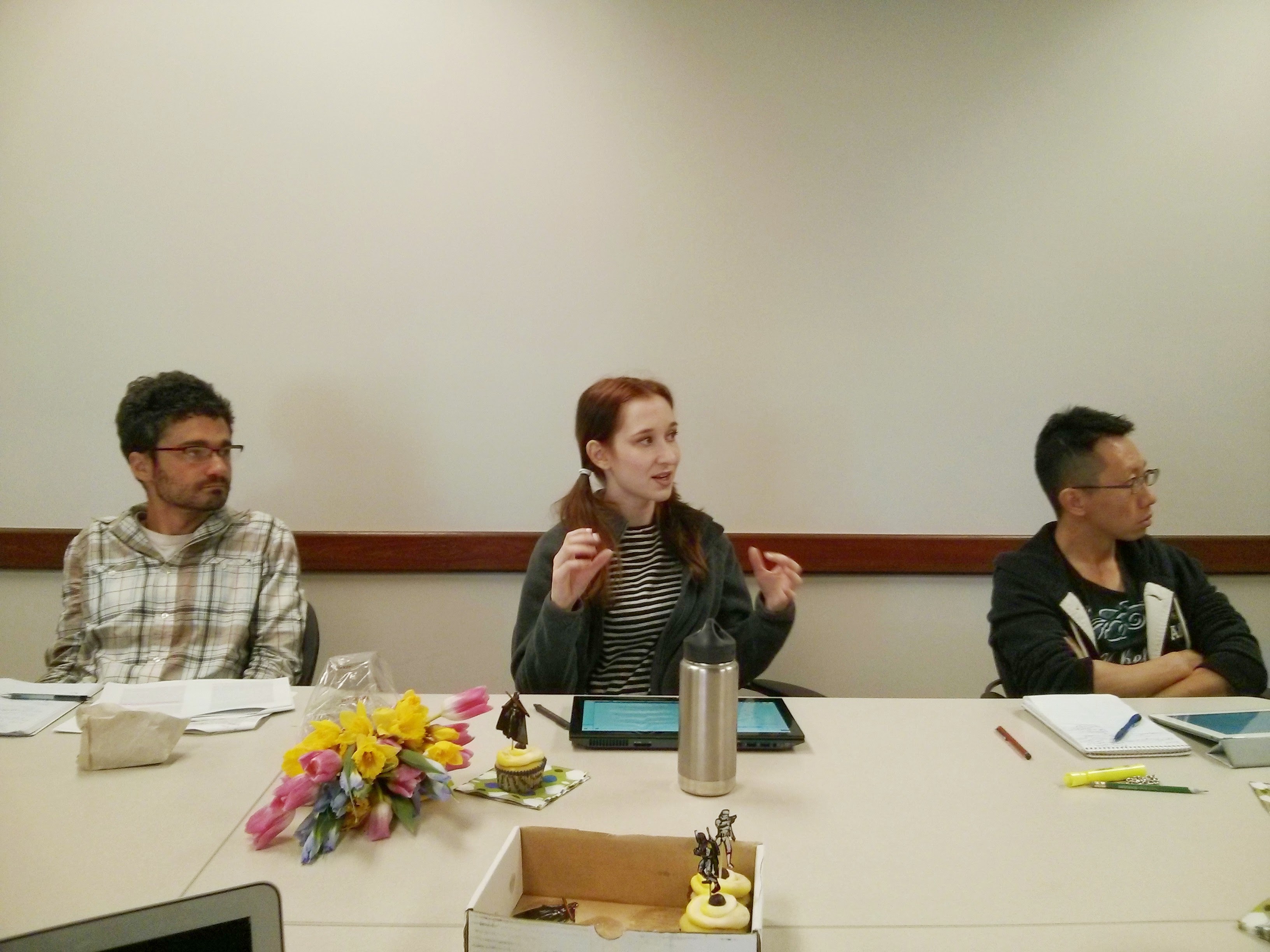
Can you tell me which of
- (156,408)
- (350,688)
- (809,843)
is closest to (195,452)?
(156,408)

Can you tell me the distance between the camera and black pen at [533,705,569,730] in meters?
1.51

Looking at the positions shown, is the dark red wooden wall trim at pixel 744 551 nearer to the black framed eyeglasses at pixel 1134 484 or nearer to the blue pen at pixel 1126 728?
the black framed eyeglasses at pixel 1134 484

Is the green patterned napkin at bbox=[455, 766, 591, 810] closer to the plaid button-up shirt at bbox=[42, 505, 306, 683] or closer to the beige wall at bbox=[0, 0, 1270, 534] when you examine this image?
the plaid button-up shirt at bbox=[42, 505, 306, 683]

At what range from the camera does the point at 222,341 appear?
2.46m

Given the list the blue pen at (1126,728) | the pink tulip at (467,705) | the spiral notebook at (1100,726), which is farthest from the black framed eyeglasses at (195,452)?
the blue pen at (1126,728)

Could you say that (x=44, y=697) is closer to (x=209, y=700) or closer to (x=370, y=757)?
(x=209, y=700)

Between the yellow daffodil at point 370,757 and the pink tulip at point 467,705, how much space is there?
16cm

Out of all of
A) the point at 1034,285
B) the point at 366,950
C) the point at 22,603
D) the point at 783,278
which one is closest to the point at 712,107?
the point at 783,278

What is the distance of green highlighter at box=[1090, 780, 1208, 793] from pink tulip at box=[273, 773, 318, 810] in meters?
1.13

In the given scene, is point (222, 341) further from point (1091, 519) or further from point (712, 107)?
point (1091, 519)

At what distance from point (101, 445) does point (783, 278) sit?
2061 millimetres

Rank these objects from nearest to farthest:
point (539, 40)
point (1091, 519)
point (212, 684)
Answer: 1. point (212, 684)
2. point (1091, 519)
3. point (539, 40)

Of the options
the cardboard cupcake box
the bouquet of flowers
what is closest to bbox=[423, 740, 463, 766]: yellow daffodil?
the bouquet of flowers

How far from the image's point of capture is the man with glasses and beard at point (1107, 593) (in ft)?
5.99
